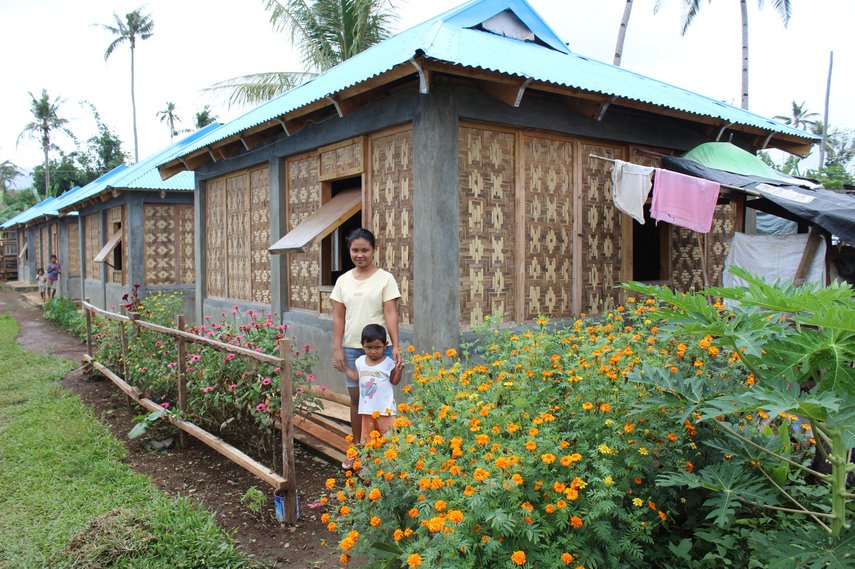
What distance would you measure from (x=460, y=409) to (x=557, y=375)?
0.61 metres

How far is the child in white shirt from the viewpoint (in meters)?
4.53

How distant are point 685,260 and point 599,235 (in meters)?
1.86

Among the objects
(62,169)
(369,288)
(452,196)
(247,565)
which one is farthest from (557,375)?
(62,169)

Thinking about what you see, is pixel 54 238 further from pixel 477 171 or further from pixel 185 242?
pixel 477 171

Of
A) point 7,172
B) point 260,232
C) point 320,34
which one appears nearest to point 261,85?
point 320,34

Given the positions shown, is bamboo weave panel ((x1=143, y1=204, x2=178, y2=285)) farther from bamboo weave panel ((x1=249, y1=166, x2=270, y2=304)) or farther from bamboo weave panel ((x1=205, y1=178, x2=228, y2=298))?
bamboo weave panel ((x1=249, y1=166, x2=270, y2=304))

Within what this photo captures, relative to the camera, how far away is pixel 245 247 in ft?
30.8

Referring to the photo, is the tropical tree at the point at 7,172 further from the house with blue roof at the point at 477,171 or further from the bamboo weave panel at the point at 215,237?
the house with blue roof at the point at 477,171

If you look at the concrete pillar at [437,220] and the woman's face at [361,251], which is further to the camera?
the concrete pillar at [437,220]

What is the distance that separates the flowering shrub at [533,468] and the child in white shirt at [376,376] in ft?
3.66

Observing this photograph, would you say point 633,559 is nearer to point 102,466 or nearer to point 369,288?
point 369,288

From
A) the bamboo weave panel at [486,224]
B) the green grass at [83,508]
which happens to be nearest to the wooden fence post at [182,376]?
the green grass at [83,508]

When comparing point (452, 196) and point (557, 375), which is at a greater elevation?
point (452, 196)

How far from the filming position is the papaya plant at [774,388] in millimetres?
2180
